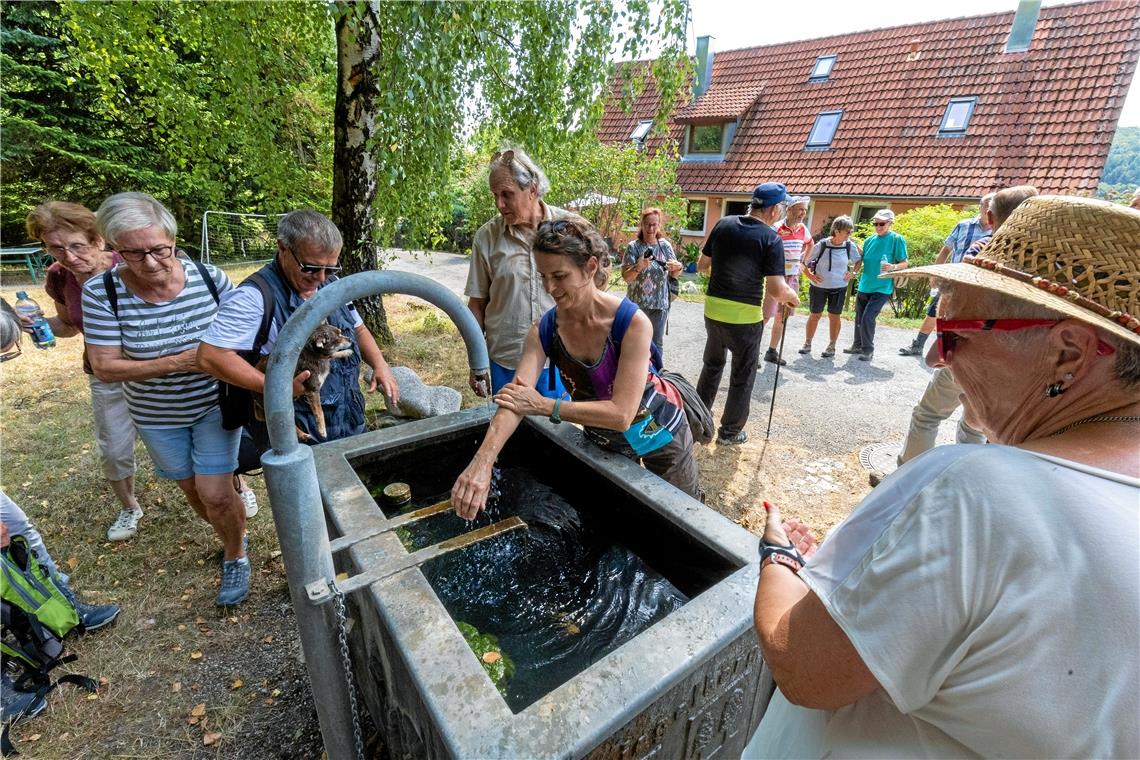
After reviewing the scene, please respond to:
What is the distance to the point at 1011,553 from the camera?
0.63 metres

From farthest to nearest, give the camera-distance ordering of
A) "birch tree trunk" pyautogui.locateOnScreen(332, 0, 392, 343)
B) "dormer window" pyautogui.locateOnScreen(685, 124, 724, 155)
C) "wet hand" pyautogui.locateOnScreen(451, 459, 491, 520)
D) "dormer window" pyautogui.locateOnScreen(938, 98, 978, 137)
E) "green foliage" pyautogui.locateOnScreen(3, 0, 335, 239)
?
"dormer window" pyautogui.locateOnScreen(685, 124, 724, 155) < "dormer window" pyautogui.locateOnScreen(938, 98, 978, 137) < "green foliage" pyautogui.locateOnScreen(3, 0, 335, 239) < "birch tree trunk" pyautogui.locateOnScreen(332, 0, 392, 343) < "wet hand" pyautogui.locateOnScreen(451, 459, 491, 520)

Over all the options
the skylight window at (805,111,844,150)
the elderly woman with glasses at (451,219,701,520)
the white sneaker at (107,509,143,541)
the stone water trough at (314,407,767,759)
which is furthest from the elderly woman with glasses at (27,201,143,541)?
the skylight window at (805,111,844,150)

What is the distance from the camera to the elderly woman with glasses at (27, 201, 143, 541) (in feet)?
8.76

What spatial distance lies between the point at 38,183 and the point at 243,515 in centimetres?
1342

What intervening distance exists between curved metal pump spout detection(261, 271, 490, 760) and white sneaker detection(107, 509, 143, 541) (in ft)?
9.36

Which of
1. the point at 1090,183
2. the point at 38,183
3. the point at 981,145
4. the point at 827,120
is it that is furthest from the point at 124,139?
the point at 1090,183

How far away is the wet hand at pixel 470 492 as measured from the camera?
1.78 meters

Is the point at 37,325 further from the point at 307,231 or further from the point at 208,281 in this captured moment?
the point at 307,231

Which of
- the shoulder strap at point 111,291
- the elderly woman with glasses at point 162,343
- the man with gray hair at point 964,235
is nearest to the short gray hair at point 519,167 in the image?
the elderly woman with glasses at point 162,343

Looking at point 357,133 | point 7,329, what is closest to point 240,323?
point 7,329

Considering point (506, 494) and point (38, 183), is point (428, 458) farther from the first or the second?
point (38, 183)

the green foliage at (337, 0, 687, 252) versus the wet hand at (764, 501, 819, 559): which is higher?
the green foliage at (337, 0, 687, 252)

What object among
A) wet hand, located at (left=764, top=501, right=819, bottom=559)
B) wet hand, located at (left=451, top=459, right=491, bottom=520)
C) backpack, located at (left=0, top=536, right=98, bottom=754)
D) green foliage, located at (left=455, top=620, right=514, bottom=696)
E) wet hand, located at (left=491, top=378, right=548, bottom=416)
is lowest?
backpack, located at (left=0, top=536, right=98, bottom=754)

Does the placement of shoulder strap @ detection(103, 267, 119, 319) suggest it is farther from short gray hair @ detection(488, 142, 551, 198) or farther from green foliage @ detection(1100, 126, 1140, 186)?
green foliage @ detection(1100, 126, 1140, 186)
